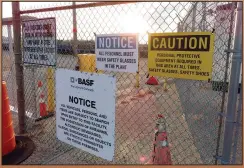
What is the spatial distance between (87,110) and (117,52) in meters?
0.91

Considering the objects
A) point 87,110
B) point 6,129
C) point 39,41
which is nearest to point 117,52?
point 87,110

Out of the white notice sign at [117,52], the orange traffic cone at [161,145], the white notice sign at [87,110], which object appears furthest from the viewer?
the orange traffic cone at [161,145]

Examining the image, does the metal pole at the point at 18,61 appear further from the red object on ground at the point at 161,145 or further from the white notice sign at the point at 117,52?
the red object on ground at the point at 161,145

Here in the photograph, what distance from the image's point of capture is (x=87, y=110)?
3.30 m

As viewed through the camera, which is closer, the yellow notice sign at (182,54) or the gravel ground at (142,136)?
the yellow notice sign at (182,54)

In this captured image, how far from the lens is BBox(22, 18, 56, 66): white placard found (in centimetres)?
402

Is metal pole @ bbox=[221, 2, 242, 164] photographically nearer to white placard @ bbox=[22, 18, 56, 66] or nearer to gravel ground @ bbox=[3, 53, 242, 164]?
gravel ground @ bbox=[3, 53, 242, 164]

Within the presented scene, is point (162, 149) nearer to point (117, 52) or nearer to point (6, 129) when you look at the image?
point (117, 52)

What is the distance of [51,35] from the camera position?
4020 millimetres

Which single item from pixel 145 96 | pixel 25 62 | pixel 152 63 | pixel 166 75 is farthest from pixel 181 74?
pixel 145 96

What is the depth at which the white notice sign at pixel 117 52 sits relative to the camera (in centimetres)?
286

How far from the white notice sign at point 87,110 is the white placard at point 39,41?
65 cm

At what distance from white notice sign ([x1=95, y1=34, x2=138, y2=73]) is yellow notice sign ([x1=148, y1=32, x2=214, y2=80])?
19 cm

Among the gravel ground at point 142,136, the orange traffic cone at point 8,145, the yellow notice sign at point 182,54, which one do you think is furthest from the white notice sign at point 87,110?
the orange traffic cone at point 8,145
